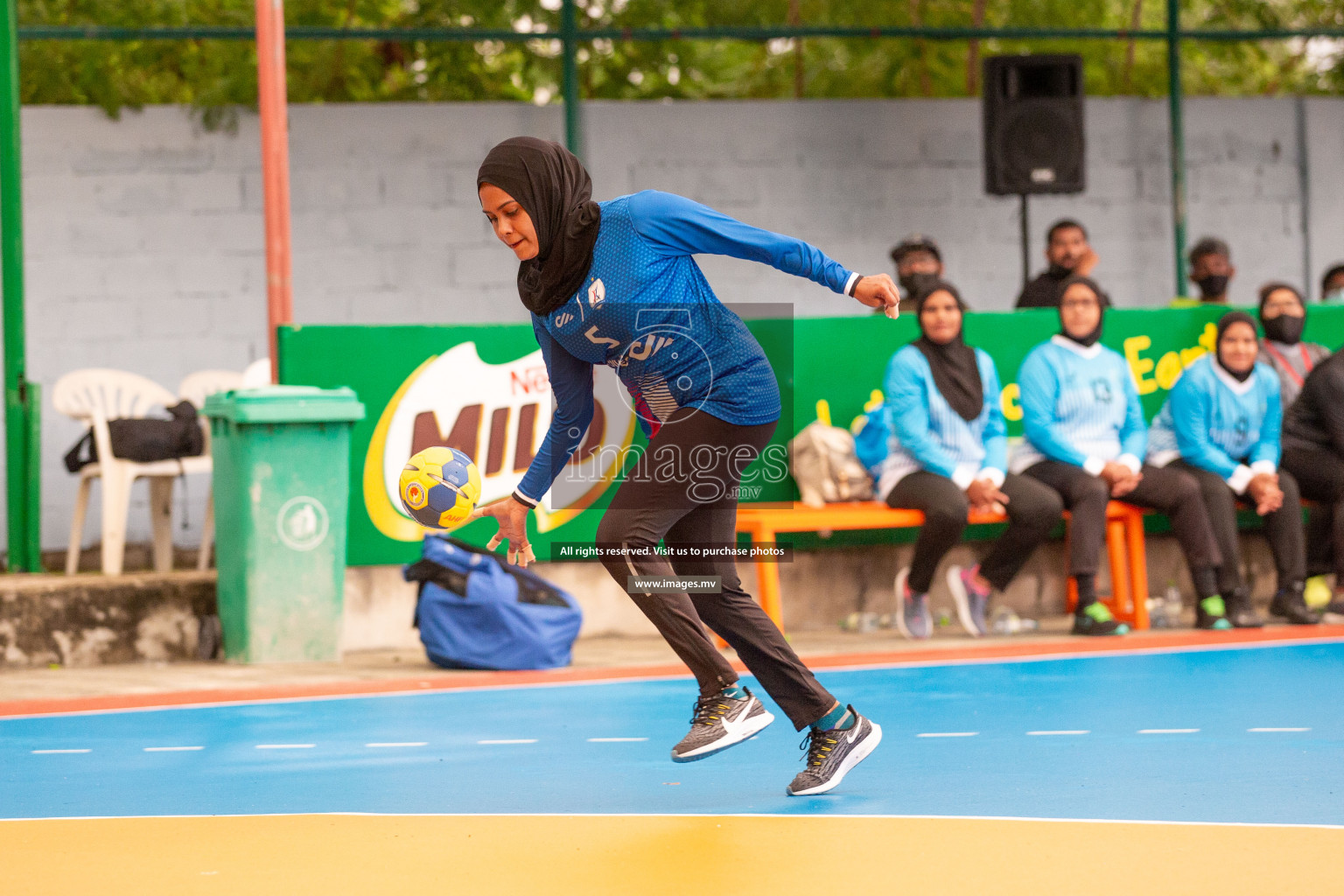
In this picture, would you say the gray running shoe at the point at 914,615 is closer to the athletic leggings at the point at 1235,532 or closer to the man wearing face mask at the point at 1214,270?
the athletic leggings at the point at 1235,532

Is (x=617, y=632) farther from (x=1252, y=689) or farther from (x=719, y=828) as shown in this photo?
(x=719, y=828)

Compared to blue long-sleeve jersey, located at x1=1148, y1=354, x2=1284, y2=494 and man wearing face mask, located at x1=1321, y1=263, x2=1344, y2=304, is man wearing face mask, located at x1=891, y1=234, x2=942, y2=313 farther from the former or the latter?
man wearing face mask, located at x1=1321, y1=263, x2=1344, y2=304

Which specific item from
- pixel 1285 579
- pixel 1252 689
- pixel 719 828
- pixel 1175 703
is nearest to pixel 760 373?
pixel 719 828

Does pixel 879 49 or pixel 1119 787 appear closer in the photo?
pixel 1119 787

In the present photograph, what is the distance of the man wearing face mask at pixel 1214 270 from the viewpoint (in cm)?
1077

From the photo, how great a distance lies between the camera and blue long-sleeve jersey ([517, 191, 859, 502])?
4.86m

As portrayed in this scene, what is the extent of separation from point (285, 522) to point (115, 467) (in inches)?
67.1

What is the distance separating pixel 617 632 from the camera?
9.35 metres

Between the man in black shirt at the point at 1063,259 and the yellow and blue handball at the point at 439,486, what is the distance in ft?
19.5

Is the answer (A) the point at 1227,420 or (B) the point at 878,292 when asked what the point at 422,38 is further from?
(B) the point at 878,292

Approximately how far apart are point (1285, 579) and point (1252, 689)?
238cm

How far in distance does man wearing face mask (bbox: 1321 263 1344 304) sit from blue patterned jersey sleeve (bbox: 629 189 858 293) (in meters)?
7.76

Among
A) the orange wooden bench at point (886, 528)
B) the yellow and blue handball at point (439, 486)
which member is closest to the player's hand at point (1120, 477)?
the orange wooden bench at point (886, 528)

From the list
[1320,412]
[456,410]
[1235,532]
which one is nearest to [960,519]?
[1235,532]
